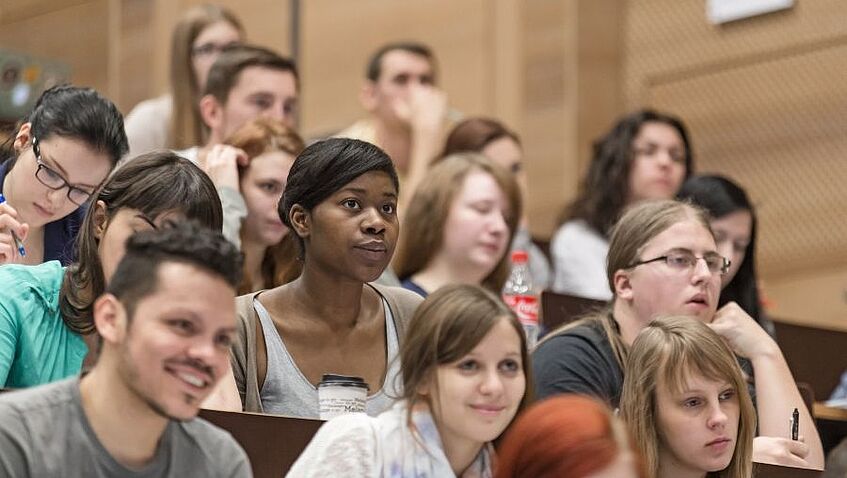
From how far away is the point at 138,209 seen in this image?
250 cm

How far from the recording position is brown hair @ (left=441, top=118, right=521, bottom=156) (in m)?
4.50

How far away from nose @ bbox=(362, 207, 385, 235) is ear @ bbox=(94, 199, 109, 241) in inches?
17.8

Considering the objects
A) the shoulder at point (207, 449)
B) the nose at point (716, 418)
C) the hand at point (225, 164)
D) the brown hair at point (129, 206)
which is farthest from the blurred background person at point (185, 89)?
the shoulder at point (207, 449)

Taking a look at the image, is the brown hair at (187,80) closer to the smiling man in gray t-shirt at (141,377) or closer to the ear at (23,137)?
the ear at (23,137)

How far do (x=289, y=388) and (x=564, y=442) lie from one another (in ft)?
2.69

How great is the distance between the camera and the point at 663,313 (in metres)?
3.08

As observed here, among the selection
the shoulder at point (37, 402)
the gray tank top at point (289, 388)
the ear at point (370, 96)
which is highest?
the ear at point (370, 96)

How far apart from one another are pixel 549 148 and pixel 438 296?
11.3 feet

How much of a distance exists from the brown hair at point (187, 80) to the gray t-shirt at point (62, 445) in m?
2.31

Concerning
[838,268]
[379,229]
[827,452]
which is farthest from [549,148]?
[379,229]

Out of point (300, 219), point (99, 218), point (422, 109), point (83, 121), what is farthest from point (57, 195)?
point (422, 109)

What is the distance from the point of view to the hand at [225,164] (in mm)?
3434

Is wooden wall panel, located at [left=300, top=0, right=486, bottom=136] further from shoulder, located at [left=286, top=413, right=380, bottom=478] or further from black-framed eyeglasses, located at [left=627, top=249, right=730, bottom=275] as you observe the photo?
shoulder, located at [left=286, top=413, right=380, bottom=478]

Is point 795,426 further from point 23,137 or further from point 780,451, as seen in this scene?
point 23,137
